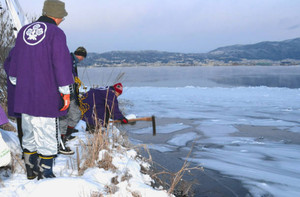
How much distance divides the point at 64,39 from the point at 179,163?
2969 millimetres

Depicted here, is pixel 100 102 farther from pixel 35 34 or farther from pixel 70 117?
pixel 35 34

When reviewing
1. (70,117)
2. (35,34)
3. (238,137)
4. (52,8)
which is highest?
(52,8)

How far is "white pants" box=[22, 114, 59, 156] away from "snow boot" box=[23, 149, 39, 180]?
102 mm

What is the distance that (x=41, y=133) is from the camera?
2.23 m

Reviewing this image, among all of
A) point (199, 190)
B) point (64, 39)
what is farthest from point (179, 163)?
point (64, 39)

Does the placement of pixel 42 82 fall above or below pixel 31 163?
above

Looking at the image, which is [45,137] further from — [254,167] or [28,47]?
[254,167]

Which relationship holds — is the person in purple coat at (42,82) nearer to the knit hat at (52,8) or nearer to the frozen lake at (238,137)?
the knit hat at (52,8)

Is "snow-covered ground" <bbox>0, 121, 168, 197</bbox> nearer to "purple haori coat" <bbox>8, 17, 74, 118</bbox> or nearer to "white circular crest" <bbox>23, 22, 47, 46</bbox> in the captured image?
"purple haori coat" <bbox>8, 17, 74, 118</bbox>

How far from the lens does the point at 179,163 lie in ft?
14.3

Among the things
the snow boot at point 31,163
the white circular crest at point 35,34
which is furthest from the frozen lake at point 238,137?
the snow boot at point 31,163

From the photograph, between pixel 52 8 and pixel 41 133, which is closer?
pixel 41 133

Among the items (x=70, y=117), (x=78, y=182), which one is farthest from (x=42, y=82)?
(x=70, y=117)

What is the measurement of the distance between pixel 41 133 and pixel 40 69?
0.56 m
